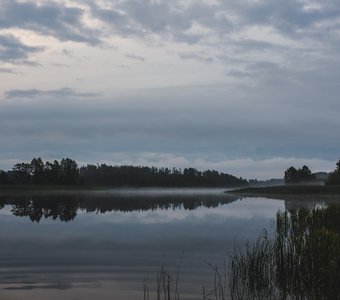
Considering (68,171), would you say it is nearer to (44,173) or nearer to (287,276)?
(44,173)

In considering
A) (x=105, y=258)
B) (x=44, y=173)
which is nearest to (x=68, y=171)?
(x=44, y=173)

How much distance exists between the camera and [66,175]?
182750mm

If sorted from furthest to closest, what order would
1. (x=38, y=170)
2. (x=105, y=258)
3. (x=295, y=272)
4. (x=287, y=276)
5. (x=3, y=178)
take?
(x=38, y=170) → (x=3, y=178) → (x=105, y=258) → (x=287, y=276) → (x=295, y=272)

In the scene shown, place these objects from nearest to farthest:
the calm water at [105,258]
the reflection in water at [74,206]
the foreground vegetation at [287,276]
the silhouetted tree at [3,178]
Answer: the foreground vegetation at [287,276]
the calm water at [105,258]
the reflection in water at [74,206]
the silhouetted tree at [3,178]

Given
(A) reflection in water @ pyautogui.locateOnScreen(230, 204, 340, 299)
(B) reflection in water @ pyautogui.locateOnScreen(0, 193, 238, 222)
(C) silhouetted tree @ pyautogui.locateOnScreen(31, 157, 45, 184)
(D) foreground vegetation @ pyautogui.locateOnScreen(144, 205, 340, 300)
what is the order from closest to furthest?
(A) reflection in water @ pyautogui.locateOnScreen(230, 204, 340, 299) < (D) foreground vegetation @ pyautogui.locateOnScreen(144, 205, 340, 300) < (B) reflection in water @ pyautogui.locateOnScreen(0, 193, 238, 222) < (C) silhouetted tree @ pyautogui.locateOnScreen(31, 157, 45, 184)

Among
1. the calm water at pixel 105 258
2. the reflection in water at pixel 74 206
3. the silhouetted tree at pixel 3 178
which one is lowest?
the reflection in water at pixel 74 206

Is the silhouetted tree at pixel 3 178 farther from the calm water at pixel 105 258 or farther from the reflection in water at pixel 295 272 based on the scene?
the reflection in water at pixel 295 272

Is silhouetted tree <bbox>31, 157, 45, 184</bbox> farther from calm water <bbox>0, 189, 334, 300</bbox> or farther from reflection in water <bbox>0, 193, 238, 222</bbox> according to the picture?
calm water <bbox>0, 189, 334, 300</bbox>

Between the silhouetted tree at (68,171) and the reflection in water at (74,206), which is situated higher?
the silhouetted tree at (68,171)

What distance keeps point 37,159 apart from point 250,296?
185988mm

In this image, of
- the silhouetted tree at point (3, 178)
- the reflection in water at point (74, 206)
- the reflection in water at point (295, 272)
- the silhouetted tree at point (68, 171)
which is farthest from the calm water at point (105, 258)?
the silhouetted tree at point (68, 171)

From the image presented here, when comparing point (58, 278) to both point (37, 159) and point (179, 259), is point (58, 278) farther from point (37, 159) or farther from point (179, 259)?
point (37, 159)

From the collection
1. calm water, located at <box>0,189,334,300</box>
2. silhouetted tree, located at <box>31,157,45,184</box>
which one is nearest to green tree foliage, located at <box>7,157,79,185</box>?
silhouetted tree, located at <box>31,157,45,184</box>

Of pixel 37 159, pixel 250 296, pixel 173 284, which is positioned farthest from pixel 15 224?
pixel 37 159
